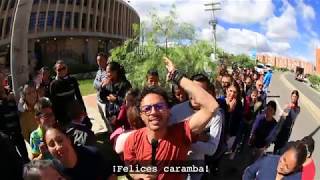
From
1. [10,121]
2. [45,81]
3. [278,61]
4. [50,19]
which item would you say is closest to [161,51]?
[45,81]

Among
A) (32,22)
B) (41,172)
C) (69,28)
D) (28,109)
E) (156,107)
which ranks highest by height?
(32,22)

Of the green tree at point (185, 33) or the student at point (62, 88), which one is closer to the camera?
the student at point (62, 88)

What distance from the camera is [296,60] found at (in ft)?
513

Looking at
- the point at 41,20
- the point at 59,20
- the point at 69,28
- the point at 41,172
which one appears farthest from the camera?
the point at 69,28

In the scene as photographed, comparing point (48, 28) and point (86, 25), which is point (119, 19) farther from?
point (48, 28)

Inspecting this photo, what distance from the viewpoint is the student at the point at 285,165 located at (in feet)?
12.0

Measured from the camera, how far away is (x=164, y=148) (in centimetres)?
329

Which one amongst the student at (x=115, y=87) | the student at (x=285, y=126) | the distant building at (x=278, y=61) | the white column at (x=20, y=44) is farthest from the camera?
the distant building at (x=278, y=61)

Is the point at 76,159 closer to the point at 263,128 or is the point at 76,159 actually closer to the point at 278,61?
the point at 263,128

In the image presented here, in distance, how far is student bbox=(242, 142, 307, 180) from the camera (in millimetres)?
3670

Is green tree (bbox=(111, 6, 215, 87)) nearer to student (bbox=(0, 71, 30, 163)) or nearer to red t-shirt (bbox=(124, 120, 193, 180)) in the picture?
student (bbox=(0, 71, 30, 163))

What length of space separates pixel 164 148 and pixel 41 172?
891 mm

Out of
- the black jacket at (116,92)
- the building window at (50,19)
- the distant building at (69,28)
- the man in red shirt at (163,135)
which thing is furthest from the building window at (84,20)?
the man in red shirt at (163,135)

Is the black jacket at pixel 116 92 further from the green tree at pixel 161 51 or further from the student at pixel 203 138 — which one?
the green tree at pixel 161 51
